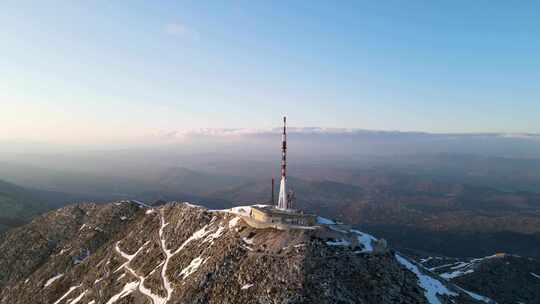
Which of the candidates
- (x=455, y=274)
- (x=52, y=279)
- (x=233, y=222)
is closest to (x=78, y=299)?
(x=52, y=279)

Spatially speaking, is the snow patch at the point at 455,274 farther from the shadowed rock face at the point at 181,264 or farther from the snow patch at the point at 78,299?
the snow patch at the point at 78,299

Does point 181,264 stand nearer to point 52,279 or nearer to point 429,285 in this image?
point 429,285

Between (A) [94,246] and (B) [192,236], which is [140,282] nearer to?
(B) [192,236]

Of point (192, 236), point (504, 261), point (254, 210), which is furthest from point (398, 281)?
point (504, 261)

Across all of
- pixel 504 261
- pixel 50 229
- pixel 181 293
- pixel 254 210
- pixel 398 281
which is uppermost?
pixel 254 210

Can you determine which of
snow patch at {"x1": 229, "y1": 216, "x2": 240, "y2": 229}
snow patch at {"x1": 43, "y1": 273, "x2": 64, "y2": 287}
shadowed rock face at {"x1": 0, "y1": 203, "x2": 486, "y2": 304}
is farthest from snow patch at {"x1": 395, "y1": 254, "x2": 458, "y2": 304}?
snow patch at {"x1": 43, "y1": 273, "x2": 64, "y2": 287}
